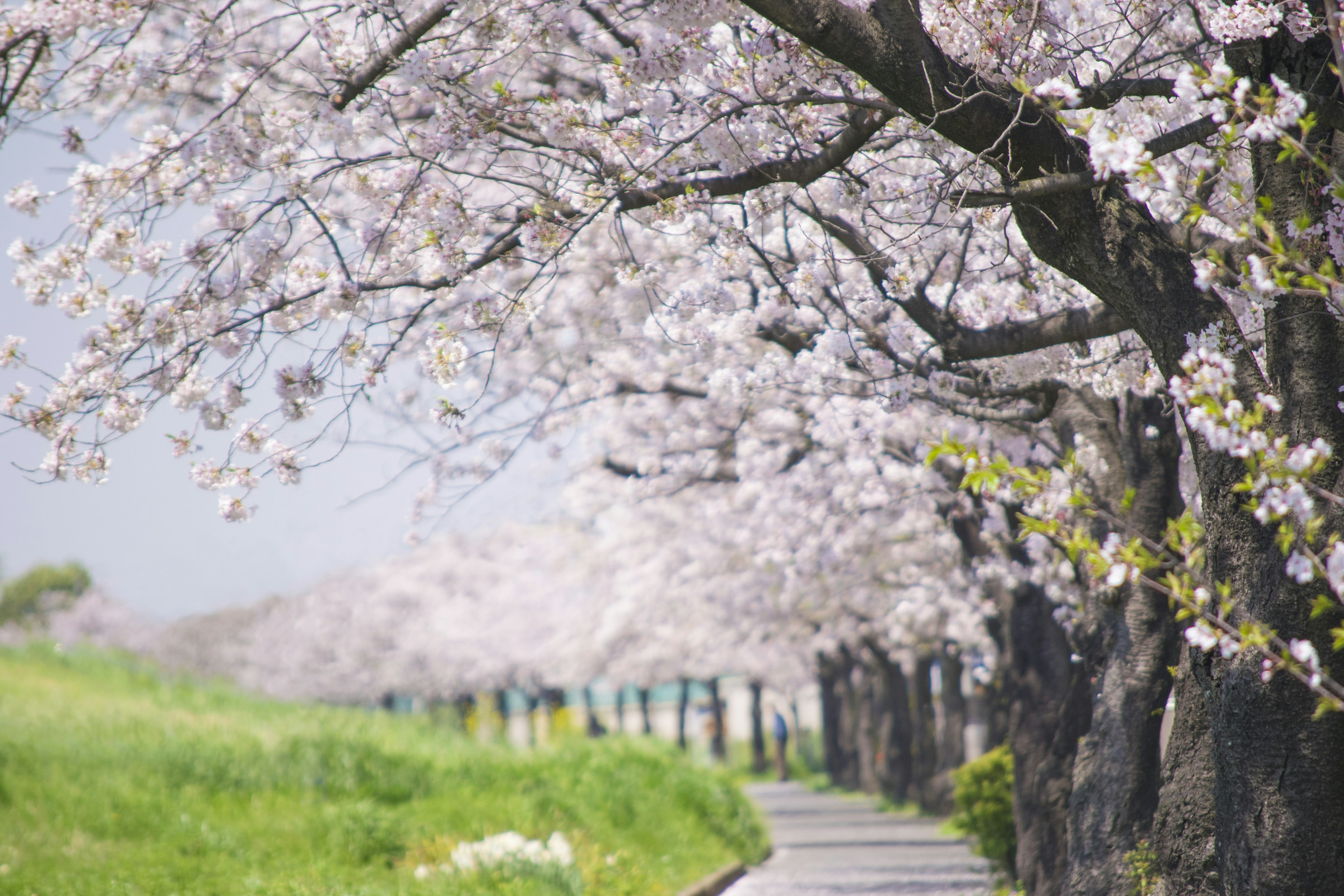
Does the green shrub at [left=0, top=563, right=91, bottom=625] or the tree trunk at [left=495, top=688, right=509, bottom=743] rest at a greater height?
the green shrub at [left=0, top=563, right=91, bottom=625]

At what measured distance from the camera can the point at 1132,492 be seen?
304 cm

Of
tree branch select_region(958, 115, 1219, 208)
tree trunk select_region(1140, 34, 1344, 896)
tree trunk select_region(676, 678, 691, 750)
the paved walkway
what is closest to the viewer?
tree trunk select_region(1140, 34, 1344, 896)

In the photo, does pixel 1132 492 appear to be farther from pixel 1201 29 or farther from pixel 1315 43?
pixel 1201 29

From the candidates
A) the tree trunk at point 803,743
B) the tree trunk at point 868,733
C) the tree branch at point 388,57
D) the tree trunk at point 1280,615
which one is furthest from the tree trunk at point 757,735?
the tree trunk at point 1280,615

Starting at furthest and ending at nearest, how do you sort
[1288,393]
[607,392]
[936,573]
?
1. [936,573]
2. [607,392]
3. [1288,393]

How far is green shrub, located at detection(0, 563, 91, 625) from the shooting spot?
6981 centimetres

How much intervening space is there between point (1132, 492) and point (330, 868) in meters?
8.47

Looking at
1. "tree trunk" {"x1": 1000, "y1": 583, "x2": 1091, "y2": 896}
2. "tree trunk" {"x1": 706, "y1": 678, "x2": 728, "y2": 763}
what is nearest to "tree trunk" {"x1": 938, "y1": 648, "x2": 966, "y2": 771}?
"tree trunk" {"x1": 1000, "y1": 583, "x2": 1091, "y2": 896}

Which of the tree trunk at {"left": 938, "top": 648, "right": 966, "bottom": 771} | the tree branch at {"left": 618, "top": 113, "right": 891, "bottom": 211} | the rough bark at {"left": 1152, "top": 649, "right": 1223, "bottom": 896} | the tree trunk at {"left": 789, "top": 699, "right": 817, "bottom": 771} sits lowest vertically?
the tree trunk at {"left": 789, "top": 699, "right": 817, "bottom": 771}

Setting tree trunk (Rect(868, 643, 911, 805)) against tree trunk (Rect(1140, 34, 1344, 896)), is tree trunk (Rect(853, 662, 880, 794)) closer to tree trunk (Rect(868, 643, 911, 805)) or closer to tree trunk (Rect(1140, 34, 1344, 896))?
tree trunk (Rect(868, 643, 911, 805))

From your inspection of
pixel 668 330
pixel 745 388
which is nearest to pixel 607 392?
pixel 745 388

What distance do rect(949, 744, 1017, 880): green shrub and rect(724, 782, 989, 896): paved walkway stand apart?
17.7 inches

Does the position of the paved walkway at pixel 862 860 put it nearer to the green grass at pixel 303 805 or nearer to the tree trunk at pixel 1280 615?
the green grass at pixel 303 805

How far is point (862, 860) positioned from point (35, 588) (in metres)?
69.9
